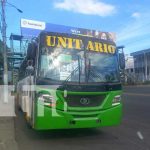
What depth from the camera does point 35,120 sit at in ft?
32.2

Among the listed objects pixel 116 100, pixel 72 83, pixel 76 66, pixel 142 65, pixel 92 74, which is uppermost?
pixel 142 65

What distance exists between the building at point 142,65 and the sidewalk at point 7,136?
7356 centimetres

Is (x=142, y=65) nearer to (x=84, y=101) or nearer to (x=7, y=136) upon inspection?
(x=7, y=136)

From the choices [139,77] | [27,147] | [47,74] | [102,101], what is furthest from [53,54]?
[139,77]

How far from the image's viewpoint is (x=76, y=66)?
1016 centimetres

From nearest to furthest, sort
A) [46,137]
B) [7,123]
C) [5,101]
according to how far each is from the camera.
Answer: [46,137] < [7,123] < [5,101]

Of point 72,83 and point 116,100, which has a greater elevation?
point 72,83

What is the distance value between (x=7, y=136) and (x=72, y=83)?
2.52 m

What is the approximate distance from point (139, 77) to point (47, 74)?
82.5 meters

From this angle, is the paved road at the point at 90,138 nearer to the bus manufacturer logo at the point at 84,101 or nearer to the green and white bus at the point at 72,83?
the green and white bus at the point at 72,83

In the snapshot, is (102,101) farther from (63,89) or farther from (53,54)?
(53,54)

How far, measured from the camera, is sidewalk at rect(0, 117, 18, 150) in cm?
931

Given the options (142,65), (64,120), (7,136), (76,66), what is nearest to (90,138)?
(64,120)

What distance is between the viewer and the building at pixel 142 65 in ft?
287
